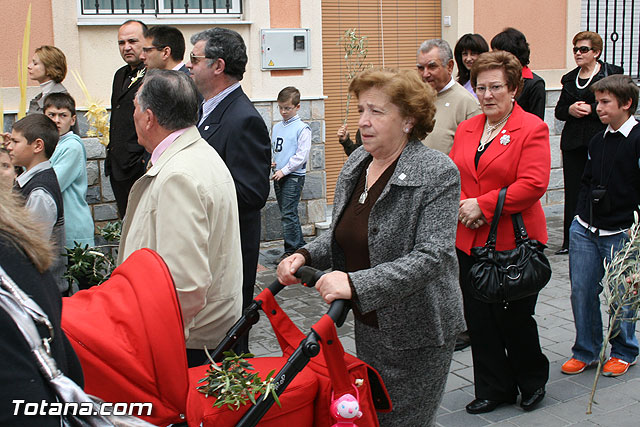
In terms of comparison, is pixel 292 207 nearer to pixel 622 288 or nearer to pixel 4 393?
pixel 622 288

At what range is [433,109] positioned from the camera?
313cm

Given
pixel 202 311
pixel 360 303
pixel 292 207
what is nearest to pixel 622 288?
pixel 360 303

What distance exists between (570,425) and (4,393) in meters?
3.62

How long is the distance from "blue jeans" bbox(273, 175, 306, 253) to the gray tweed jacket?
5213 mm

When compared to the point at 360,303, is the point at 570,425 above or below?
below

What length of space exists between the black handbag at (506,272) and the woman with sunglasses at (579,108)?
415cm

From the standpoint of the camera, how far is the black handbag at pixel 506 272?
4.05 meters

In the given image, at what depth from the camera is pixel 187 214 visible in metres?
2.86

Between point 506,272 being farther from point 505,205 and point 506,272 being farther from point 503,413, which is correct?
point 503,413

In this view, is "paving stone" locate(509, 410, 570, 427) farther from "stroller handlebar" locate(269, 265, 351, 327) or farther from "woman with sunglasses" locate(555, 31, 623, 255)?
"woman with sunglasses" locate(555, 31, 623, 255)

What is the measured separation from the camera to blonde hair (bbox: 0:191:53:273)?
1545 mm

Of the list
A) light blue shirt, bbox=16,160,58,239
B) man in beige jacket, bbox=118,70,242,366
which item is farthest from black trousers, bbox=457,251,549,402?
light blue shirt, bbox=16,160,58,239

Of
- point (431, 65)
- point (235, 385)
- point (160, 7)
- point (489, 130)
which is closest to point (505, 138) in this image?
point (489, 130)

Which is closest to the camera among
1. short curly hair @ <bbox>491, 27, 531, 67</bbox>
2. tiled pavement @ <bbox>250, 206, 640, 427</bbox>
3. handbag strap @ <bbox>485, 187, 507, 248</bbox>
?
handbag strap @ <bbox>485, 187, 507, 248</bbox>
